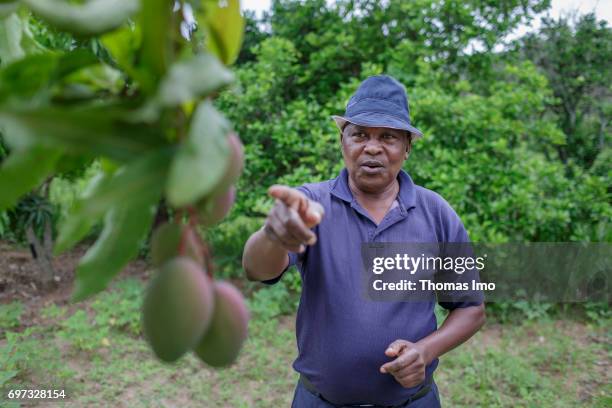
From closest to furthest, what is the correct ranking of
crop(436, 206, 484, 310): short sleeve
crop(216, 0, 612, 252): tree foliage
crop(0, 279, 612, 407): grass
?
crop(436, 206, 484, 310): short sleeve, crop(0, 279, 612, 407): grass, crop(216, 0, 612, 252): tree foliage

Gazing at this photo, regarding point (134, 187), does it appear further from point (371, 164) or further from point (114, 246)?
point (371, 164)

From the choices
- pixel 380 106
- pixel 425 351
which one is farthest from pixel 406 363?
pixel 380 106

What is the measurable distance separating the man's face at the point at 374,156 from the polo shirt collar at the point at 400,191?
0.04 meters

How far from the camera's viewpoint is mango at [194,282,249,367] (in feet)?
1.36

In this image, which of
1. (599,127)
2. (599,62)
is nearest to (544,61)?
(599,62)

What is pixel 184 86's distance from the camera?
0.30 metres

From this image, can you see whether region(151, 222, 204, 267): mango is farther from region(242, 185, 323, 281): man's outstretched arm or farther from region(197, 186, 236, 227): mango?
region(242, 185, 323, 281): man's outstretched arm

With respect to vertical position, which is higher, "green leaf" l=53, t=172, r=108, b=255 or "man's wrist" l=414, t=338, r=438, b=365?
"green leaf" l=53, t=172, r=108, b=255

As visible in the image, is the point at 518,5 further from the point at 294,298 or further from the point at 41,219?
the point at 41,219

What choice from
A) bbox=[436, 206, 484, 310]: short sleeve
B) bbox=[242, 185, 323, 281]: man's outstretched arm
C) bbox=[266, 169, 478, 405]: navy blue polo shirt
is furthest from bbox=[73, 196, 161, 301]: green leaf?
bbox=[436, 206, 484, 310]: short sleeve

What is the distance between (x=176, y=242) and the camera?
1.25 feet

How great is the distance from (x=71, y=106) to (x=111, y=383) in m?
2.83

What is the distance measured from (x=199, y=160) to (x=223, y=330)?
0.18 meters

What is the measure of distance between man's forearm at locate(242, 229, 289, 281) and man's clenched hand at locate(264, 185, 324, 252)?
354 millimetres
